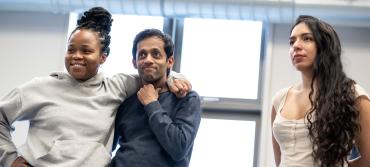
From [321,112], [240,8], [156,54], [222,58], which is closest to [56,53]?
[222,58]

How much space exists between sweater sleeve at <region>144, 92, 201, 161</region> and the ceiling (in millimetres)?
1515

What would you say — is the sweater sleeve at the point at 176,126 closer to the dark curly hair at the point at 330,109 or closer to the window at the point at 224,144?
the dark curly hair at the point at 330,109

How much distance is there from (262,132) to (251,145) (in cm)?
20

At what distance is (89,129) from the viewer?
1.75m

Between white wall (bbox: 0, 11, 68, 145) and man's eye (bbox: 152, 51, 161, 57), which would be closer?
man's eye (bbox: 152, 51, 161, 57)

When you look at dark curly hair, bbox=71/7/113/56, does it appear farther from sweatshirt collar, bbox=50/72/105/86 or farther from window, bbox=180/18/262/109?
window, bbox=180/18/262/109

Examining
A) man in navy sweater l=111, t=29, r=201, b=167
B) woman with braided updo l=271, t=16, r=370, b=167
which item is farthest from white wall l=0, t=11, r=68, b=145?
woman with braided updo l=271, t=16, r=370, b=167

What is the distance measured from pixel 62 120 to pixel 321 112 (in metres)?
0.97

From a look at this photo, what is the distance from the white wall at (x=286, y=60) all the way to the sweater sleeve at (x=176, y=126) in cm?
165

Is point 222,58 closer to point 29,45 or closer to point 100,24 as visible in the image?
point 29,45

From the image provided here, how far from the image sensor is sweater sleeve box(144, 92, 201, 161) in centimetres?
170

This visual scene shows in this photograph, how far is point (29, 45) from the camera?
3.58m

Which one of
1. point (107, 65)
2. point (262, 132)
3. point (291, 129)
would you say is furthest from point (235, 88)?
point (291, 129)

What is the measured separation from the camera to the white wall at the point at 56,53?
341cm
